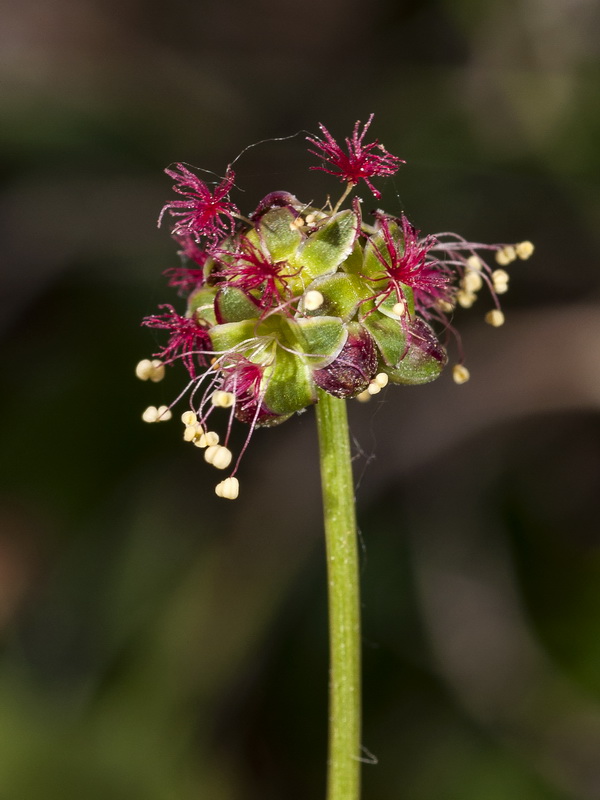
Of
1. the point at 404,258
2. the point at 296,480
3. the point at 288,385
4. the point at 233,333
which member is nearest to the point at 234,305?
the point at 233,333

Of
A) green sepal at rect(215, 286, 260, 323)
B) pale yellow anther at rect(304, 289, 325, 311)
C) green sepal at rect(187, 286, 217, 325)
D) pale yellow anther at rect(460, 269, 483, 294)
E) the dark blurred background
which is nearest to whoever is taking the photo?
→ pale yellow anther at rect(304, 289, 325, 311)

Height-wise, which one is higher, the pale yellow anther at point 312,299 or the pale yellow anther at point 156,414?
the pale yellow anther at point 312,299

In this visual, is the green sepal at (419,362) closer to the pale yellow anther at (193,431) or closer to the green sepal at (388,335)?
the green sepal at (388,335)

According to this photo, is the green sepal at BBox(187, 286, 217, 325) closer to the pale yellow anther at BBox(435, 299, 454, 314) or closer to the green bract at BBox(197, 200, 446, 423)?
the green bract at BBox(197, 200, 446, 423)

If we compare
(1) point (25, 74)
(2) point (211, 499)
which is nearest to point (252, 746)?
(2) point (211, 499)

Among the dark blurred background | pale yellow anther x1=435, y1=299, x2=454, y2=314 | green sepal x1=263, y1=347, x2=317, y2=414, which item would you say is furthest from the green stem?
the dark blurred background

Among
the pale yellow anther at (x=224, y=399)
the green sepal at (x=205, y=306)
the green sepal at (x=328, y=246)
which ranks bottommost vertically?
the pale yellow anther at (x=224, y=399)

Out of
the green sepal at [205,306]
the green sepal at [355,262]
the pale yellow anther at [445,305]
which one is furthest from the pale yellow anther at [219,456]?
the pale yellow anther at [445,305]
